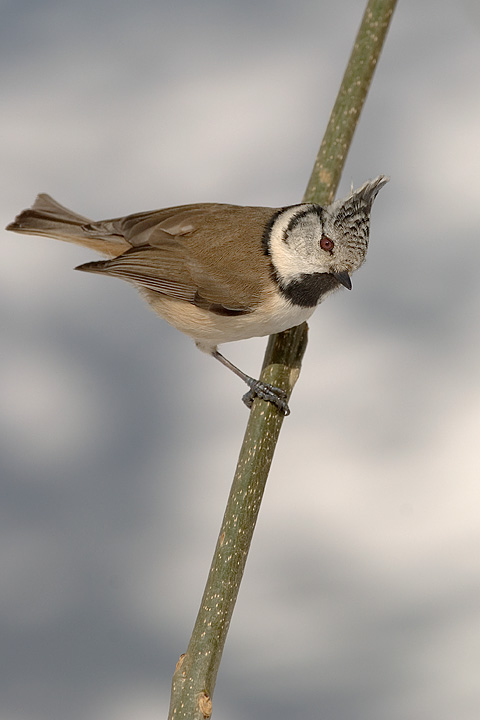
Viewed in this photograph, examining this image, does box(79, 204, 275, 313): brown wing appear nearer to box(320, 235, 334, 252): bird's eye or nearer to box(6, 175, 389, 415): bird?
box(6, 175, 389, 415): bird

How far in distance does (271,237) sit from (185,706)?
0.73 meters

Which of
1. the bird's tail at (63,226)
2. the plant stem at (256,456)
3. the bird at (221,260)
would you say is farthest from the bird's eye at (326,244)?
the bird's tail at (63,226)

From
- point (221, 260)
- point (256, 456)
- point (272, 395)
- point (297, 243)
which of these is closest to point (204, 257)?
point (221, 260)

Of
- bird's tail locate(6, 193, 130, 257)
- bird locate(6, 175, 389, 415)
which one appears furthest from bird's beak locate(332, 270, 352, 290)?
bird's tail locate(6, 193, 130, 257)

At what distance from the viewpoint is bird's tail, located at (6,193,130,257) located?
142 cm

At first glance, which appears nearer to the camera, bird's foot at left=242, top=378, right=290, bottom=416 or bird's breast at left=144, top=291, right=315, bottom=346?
bird's foot at left=242, top=378, right=290, bottom=416

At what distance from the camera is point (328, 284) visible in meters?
1.31

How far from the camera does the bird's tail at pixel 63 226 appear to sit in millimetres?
1419

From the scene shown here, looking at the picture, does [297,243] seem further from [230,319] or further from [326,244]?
[230,319]

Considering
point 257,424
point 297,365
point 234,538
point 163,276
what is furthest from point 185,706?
point 163,276

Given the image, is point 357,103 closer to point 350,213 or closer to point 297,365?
point 350,213

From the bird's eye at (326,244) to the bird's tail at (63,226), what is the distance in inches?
15.0

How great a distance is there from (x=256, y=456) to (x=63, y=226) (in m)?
0.58

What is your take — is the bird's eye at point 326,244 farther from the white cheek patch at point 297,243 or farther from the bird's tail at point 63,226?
the bird's tail at point 63,226
